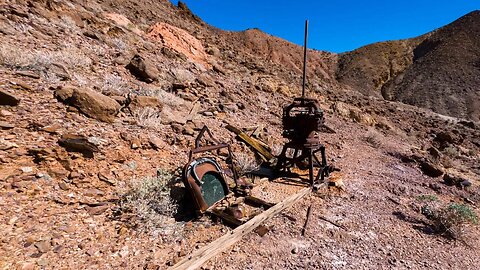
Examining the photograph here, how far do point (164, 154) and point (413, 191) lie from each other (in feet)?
22.3

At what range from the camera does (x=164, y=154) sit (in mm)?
6340

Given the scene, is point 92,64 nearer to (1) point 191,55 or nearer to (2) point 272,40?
(1) point 191,55

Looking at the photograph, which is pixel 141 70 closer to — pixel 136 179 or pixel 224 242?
pixel 136 179

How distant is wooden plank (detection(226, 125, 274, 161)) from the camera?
8.41 metres

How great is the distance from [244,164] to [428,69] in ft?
204

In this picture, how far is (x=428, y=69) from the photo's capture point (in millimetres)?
55438

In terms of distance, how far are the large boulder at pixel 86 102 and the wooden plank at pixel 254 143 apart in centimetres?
369

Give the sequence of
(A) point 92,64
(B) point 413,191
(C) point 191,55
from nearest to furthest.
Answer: (B) point 413,191, (A) point 92,64, (C) point 191,55

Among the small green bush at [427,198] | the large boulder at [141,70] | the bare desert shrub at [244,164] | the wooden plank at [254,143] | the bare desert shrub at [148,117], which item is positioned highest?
the large boulder at [141,70]

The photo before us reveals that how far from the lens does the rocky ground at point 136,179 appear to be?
393 centimetres

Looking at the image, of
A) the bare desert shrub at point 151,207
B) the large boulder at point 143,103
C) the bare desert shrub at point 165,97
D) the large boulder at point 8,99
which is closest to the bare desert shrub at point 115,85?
the bare desert shrub at point 165,97

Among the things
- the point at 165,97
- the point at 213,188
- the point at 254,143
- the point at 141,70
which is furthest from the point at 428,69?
the point at 213,188

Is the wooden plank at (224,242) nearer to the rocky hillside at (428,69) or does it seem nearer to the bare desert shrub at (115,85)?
the bare desert shrub at (115,85)

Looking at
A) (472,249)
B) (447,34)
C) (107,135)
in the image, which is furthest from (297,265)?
(447,34)
